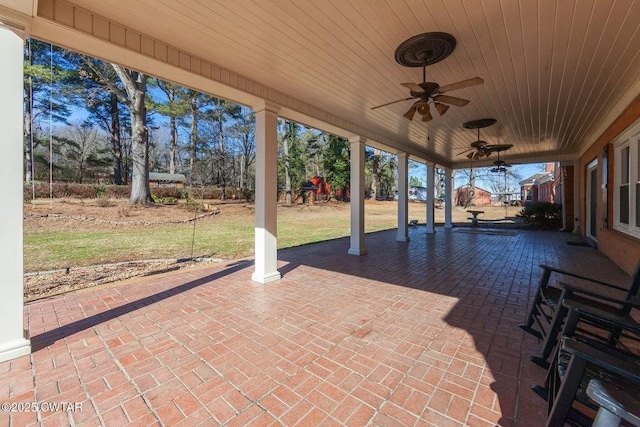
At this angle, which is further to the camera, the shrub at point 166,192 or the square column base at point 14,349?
the shrub at point 166,192

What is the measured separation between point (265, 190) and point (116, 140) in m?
18.4

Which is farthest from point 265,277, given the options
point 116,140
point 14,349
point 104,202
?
point 116,140

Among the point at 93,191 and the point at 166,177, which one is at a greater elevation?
the point at 166,177

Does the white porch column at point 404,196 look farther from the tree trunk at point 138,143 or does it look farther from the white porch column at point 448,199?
the tree trunk at point 138,143

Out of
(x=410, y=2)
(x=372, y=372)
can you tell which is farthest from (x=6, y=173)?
(x=410, y=2)

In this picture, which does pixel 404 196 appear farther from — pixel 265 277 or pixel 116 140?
pixel 116 140

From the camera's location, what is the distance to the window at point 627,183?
462 centimetres

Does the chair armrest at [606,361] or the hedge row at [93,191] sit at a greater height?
the hedge row at [93,191]

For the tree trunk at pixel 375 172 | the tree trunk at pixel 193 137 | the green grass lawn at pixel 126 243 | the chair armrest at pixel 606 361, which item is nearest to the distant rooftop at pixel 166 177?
the tree trunk at pixel 193 137

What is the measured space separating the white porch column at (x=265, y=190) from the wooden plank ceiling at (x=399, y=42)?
1.67 feet

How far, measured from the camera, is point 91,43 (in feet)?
9.00

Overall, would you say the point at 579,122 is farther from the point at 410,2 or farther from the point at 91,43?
the point at 91,43

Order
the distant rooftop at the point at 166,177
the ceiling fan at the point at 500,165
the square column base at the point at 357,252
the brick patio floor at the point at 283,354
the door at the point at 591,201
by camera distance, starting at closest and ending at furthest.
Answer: the brick patio floor at the point at 283,354 < the square column base at the point at 357,252 < the door at the point at 591,201 < the ceiling fan at the point at 500,165 < the distant rooftop at the point at 166,177

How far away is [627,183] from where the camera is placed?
201 inches
